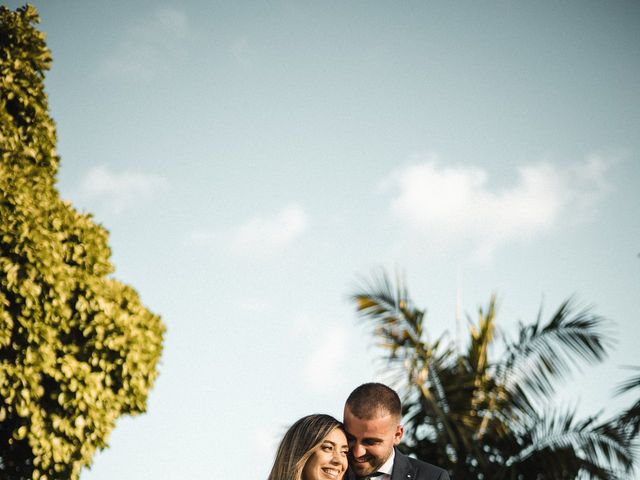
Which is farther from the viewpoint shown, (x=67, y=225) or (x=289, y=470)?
(x=67, y=225)

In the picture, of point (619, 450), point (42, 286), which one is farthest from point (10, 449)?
point (619, 450)

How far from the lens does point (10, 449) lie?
6.99 metres

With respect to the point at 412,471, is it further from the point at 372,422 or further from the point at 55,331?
the point at 55,331

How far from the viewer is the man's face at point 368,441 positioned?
413 cm

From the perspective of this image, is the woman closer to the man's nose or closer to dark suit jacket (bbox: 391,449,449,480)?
the man's nose

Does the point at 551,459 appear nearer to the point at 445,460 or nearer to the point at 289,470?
the point at 445,460

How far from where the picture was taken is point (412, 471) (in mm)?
4398

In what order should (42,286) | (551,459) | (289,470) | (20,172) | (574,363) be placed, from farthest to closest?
(574,363) → (551,459) → (20,172) → (42,286) → (289,470)

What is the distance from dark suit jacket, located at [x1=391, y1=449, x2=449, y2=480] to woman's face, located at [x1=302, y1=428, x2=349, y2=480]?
1.67 ft

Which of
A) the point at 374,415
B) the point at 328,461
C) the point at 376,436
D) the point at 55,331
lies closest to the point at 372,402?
the point at 374,415

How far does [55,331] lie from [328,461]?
456 centimetres

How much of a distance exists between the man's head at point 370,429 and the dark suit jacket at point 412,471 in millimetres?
138

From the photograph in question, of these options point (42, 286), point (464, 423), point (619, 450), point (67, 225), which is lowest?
point (619, 450)

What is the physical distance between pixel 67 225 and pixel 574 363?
799 cm
